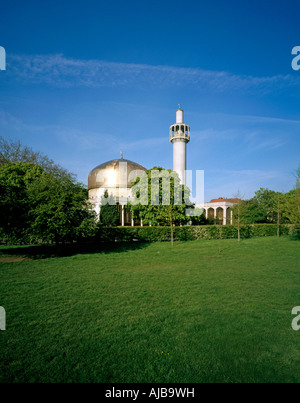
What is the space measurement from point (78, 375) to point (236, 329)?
3.22 metres

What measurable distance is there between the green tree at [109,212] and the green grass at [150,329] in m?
28.8

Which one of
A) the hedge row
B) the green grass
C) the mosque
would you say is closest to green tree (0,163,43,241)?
the green grass

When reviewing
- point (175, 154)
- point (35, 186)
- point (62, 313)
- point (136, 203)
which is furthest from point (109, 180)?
point (62, 313)

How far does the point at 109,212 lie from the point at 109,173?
13.7 meters

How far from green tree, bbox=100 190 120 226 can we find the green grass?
28.8m

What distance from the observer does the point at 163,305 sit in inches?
240

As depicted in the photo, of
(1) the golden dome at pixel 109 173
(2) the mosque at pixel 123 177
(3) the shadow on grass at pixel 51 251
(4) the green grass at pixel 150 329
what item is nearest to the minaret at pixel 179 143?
(2) the mosque at pixel 123 177

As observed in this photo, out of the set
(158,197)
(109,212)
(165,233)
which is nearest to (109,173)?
(109,212)

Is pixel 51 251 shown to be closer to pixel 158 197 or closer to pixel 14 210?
pixel 14 210

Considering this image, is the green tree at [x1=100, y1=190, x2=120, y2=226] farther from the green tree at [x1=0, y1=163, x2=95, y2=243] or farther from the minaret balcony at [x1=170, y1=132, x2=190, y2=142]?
the green tree at [x1=0, y1=163, x2=95, y2=243]

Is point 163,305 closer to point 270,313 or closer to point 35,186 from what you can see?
point 270,313

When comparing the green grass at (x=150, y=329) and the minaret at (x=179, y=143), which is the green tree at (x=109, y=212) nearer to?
the minaret at (x=179, y=143)

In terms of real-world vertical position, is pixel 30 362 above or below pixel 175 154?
below

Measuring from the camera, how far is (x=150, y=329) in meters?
4.82
